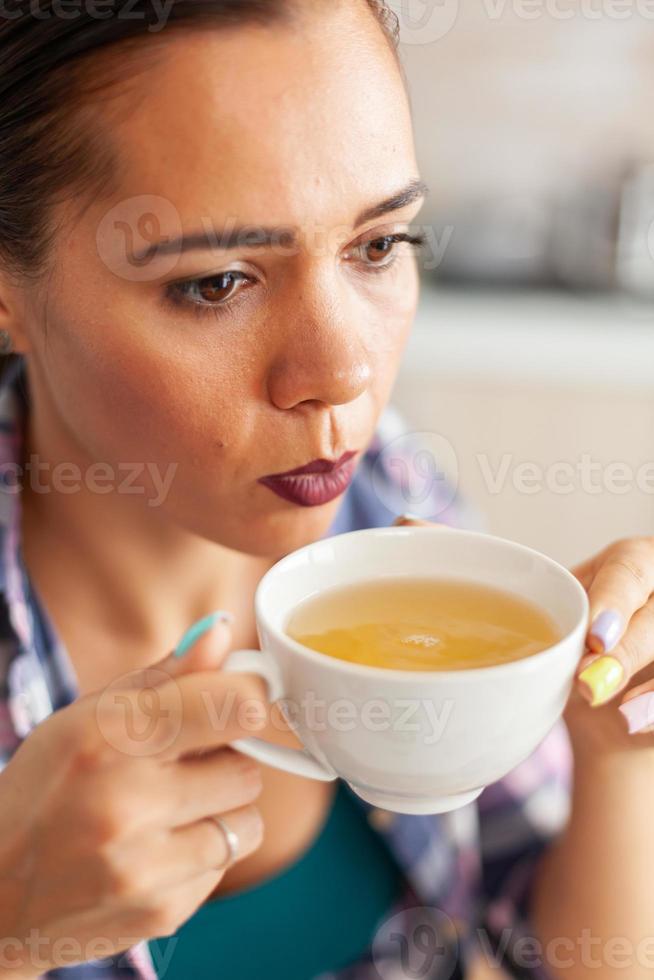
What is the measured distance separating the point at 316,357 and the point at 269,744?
283mm

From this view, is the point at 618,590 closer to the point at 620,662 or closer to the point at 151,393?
the point at 620,662

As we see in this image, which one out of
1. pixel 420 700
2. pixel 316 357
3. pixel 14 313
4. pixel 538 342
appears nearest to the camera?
pixel 420 700

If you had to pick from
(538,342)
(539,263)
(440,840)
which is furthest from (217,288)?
(539,263)

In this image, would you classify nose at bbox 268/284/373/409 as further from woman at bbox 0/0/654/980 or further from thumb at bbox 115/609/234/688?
thumb at bbox 115/609/234/688

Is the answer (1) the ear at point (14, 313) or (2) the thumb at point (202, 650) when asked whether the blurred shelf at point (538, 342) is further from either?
(2) the thumb at point (202, 650)

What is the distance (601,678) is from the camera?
65 centimetres

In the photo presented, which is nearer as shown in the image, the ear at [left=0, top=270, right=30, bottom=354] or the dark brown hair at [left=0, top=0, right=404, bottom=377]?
the dark brown hair at [left=0, top=0, right=404, bottom=377]

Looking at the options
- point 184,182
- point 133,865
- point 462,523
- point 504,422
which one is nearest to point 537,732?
point 133,865

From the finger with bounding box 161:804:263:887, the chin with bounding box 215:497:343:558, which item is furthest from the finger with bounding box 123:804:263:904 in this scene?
the chin with bounding box 215:497:343:558

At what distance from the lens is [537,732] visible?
1.99 ft

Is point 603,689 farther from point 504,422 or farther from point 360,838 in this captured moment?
point 504,422

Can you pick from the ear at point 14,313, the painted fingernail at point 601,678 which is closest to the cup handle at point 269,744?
the painted fingernail at point 601,678

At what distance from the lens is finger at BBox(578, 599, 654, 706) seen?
2.10 feet

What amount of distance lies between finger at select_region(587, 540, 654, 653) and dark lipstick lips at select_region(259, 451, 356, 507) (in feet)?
0.73
